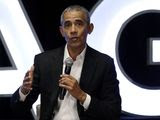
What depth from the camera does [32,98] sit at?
4.81 feet

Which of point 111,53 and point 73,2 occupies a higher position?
point 73,2

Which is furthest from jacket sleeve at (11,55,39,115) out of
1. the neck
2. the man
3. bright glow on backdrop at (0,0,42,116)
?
bright glow on backdrop at (0,0,42,116)

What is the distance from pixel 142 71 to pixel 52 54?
998 millimetres

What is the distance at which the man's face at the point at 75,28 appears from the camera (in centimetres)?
139

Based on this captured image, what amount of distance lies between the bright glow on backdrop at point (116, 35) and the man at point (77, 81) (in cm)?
77

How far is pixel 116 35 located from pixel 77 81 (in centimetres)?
95

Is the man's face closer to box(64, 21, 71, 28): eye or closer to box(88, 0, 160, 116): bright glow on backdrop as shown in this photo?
box(64, 21, 71, 28): eye

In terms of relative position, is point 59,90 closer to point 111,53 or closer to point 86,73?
point 86,73

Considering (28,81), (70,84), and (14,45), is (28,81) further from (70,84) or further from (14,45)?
(14,45)

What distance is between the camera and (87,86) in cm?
142

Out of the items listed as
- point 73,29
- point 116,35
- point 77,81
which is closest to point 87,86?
point 77,81

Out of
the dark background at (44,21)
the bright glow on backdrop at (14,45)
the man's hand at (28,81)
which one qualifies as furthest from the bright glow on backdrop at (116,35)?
the man's hand at (28,81)

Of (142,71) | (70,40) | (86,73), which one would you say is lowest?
(142,71)

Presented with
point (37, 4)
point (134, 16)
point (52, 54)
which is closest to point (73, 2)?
point (37, 4)
